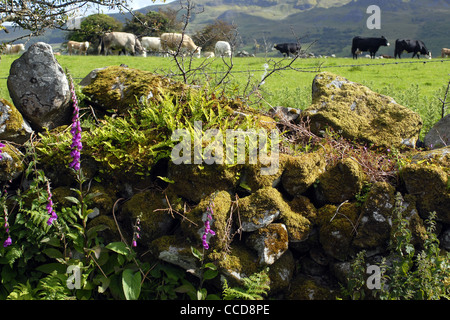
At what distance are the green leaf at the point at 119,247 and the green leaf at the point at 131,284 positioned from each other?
22 centimetres

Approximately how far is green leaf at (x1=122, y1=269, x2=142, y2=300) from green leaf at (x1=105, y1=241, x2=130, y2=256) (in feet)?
0.72

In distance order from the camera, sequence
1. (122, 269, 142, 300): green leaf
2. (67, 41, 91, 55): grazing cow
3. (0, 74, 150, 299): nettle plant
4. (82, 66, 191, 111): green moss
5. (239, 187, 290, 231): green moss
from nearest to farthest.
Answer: (122, 269, 142, 300): green leaf < (0, 74, 150, 299): nettle plant < (239, 187, 290, 231): green moss < (82, 66, 191, 111): green moss < (67, 41, 91, 55): grazing cow

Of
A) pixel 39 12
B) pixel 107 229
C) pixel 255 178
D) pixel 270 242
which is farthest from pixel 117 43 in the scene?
pixel 270 242

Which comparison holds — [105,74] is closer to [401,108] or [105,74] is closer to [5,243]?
[5,243]

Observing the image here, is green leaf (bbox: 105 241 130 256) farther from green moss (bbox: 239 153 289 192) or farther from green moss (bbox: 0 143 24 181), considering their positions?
green moss (bbox: 0 143 24 181)

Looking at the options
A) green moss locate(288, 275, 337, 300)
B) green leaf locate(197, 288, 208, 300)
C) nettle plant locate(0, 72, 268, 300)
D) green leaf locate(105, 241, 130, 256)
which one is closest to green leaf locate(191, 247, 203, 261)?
nettle plant locate(0, 72, 268, 300)

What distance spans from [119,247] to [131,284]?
18.2 inches

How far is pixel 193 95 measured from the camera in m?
6.01

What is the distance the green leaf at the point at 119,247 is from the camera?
448 centimetres

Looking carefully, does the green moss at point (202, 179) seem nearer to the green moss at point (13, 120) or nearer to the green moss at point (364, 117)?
the green moss at point (364, 117)

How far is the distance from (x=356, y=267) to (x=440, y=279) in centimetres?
87

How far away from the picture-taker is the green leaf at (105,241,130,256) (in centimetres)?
448

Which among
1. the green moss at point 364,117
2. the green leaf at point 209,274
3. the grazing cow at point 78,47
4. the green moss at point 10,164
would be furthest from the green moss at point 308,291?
the grazing cow at point 78,47

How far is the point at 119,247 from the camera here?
4.54 m
